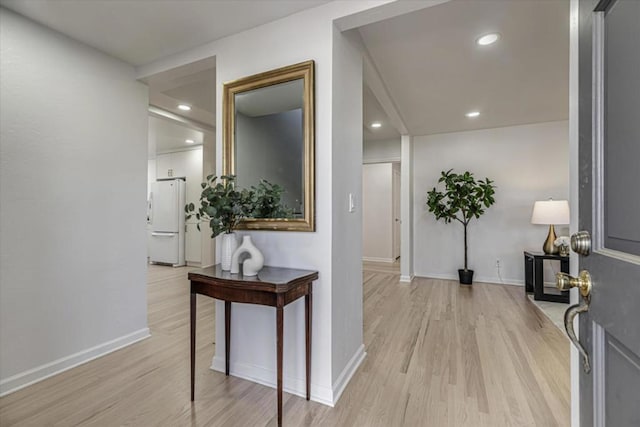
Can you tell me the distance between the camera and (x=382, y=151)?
5680mm

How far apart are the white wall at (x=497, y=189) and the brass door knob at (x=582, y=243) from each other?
4.35m

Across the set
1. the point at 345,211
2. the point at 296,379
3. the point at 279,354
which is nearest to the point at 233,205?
the point at 345,211

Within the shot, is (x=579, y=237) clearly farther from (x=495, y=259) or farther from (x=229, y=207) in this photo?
(x=495, y=259)

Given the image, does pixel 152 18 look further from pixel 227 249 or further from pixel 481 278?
pixel 481 278

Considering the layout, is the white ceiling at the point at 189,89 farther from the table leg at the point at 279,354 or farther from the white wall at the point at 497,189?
the white wall at the point at 497,189

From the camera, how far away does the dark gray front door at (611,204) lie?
55cm

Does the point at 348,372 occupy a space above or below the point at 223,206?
below

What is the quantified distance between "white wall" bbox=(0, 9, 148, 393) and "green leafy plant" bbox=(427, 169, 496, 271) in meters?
3.95

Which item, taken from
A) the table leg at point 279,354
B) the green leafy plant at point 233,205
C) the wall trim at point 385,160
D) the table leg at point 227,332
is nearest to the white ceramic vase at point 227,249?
the green leafy plant at point 233,205

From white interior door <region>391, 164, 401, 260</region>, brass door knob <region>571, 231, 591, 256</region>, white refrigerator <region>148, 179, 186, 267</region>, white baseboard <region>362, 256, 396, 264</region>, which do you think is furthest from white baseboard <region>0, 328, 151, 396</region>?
white interior door <region>391, 164, 401, 260</region>

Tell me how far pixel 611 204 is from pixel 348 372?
1.75 meters

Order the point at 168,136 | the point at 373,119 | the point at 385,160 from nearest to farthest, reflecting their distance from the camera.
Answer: the point at 373,119 → the point at 168,136 → the point at 385,160

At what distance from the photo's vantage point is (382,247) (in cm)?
670

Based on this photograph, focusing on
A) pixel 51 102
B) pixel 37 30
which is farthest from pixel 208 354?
pixel 37 30
